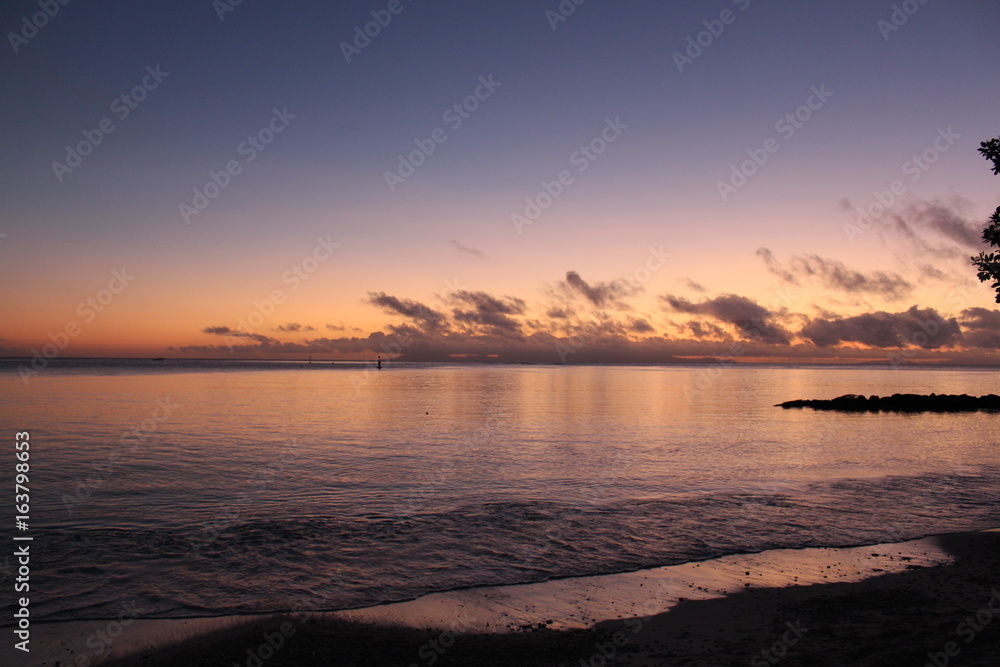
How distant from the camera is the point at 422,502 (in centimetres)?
2030

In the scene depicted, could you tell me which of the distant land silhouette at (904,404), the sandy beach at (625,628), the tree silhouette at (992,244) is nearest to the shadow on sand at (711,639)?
the sandy beach at (625,628)

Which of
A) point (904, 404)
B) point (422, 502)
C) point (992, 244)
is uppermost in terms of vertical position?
point (992, 244)

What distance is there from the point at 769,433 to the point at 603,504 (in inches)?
1079

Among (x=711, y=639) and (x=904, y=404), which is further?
(x=904, y=404)

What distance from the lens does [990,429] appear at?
4638cm

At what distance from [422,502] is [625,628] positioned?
11084 mm

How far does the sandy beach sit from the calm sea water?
924mm

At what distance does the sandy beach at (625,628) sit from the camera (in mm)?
9359

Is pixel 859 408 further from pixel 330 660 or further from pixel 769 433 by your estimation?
pixel 330 660

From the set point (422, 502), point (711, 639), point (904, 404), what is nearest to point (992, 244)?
point (711, 639)

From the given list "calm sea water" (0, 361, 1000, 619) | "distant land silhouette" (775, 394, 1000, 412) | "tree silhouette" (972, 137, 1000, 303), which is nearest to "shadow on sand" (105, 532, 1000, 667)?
"calm sea water" (0, 361, 1000, 619)

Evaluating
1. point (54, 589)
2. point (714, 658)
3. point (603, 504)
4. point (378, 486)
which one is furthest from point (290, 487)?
point (714, 658)

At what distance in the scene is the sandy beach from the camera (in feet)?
30.7

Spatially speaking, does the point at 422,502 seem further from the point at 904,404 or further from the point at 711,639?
the point at 904,404
